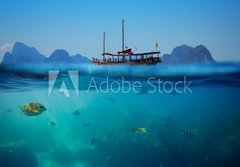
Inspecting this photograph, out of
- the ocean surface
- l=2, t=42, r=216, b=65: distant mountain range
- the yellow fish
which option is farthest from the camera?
the ocean surface

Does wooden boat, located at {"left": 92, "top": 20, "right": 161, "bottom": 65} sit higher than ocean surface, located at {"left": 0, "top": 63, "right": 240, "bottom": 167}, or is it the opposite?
wooden boat, located at {"left": 92, "top": 20, "right": 161, "bottom": 65}

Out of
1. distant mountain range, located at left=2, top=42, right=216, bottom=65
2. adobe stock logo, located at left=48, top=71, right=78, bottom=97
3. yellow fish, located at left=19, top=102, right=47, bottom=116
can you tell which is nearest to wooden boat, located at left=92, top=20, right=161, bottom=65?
distant mountain range, located at left=2, top=42, right=216, bottom=65

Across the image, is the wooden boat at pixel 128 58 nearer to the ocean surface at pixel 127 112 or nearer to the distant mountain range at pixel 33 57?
the ocean surface at pixel 127 112

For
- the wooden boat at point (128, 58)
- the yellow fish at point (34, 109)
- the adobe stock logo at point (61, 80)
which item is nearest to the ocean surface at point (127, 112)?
the adobe stock logo at point (61, 80)

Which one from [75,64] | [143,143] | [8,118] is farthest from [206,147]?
[8,118]

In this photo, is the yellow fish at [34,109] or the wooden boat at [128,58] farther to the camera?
the wooden boat at [128,58]

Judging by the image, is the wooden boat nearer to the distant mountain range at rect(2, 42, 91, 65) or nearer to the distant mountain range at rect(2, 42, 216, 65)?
the distant mountain range at rect(2, 42, 216, 65)
